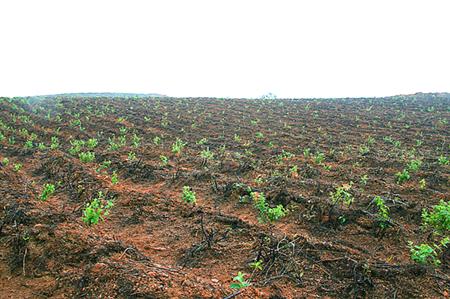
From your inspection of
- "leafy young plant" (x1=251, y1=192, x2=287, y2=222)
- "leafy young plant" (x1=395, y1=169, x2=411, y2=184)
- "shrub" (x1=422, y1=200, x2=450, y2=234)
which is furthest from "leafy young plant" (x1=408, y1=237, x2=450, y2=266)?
"leafy young plant" (x1=395, y1=169, x2=411, y2=184)

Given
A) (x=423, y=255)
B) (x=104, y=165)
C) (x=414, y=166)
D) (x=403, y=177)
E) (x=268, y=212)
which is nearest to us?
(x=423, y=255)

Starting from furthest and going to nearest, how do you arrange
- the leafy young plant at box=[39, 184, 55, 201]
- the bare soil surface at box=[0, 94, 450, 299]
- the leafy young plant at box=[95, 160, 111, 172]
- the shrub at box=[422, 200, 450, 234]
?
the leafy young plant at box=[95, 160, 111, 172] → the leafy young plant at box=[39, 184, 55, 201] → the shrub at box=[422, 200, 450, 234] → the bare soil surface at box=[0, 94, 450, 299]

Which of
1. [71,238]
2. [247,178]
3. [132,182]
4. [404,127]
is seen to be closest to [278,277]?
[71,238]

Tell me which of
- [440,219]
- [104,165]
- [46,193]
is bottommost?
[104,165]

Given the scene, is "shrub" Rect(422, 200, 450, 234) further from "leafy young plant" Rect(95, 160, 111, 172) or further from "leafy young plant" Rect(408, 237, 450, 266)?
"leafy young plant" Rect(95, 160, 111, 172)

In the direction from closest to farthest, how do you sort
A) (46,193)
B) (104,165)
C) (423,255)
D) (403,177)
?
(423,255)
(46,193)
(403,177)
(104,165)

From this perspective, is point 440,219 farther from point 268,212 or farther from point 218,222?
point 218,222

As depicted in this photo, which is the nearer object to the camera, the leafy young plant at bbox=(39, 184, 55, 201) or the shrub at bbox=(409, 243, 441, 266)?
the shrub at bbox=(409, 243, 441, 266)

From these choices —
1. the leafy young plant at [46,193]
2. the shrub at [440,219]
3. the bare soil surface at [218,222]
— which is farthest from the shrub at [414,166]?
the leafy young plant at [46,193]

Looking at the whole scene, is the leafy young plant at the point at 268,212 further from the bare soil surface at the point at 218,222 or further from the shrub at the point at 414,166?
the shrub at the point at 414,166

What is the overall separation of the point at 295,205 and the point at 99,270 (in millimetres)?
3479

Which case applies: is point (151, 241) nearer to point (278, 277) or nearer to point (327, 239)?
point (278, 277)

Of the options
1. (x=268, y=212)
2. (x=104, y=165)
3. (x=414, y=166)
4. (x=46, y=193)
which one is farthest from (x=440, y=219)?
(x=104, y=165)

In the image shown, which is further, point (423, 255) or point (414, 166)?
point (414, 166)
